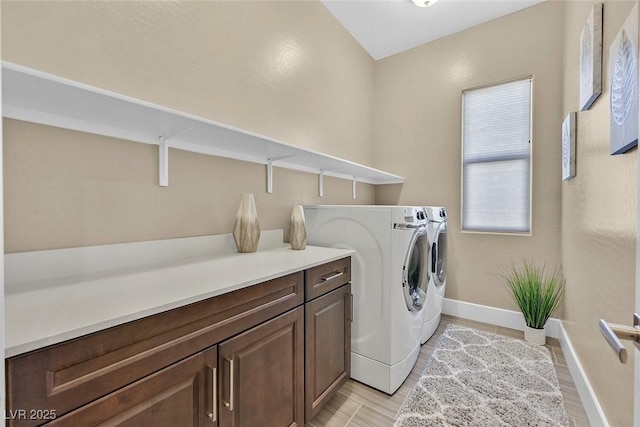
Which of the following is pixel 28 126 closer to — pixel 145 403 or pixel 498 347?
pixel 145 403

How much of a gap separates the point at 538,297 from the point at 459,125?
5.68 ft

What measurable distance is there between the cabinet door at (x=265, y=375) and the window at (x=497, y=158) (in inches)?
88.5

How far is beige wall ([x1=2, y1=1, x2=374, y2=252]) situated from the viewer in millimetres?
979

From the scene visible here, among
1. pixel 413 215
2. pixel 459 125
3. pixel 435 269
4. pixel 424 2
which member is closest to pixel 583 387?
pixel 435 269

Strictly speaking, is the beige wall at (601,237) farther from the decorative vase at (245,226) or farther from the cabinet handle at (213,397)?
the decorative vase at (245,226)

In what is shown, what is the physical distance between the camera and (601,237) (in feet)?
4.29

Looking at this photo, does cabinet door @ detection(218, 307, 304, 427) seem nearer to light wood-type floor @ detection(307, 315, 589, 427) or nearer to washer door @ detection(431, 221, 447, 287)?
light wood-type floor @ detection(307, 315, 589, 427)

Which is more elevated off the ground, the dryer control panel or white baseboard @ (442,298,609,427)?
the dryer control panel

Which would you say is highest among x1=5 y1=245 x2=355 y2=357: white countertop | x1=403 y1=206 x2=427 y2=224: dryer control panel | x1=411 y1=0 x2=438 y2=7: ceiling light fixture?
x1=411 y1=0 x2=438 y2=7: ceiling light fixture

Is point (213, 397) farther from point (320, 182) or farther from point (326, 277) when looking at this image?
point (320, 182)

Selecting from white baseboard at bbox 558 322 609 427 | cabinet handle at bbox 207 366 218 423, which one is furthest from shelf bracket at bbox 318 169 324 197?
white baseboard at bbox 558 322 609 427

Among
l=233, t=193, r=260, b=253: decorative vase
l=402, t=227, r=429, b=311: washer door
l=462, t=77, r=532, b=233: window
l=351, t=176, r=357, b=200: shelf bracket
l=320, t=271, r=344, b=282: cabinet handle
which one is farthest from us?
l=351, t=176, r=357, b=200: shelf bracket

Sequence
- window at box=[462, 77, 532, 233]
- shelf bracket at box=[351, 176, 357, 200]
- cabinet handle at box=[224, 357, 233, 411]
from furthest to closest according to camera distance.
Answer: shelf bracket at box=[351, 176, 357, 200] < window at box=[462, 77, 532, 233] < cabinet handle at box=[224, 357, 233, 411]

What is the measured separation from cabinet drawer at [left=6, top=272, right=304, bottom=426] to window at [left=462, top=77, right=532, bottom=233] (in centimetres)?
249
